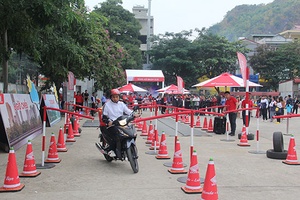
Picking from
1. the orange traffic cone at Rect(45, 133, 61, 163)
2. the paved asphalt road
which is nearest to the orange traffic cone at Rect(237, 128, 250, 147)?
the paved asphalt road

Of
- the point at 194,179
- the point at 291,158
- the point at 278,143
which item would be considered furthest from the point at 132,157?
the point at 278,143

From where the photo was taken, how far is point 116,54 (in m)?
26.0

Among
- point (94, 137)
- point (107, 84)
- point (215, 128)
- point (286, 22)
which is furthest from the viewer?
point (286, 22)

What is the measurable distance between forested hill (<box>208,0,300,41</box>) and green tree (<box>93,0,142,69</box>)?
101 meters

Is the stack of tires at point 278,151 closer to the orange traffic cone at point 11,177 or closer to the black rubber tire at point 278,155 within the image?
the black rubber tire at point 278,155

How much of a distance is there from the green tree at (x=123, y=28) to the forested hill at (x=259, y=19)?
333 ft

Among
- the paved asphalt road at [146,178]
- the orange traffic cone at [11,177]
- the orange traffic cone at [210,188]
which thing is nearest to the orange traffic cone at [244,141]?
the paved asphalt road at [146,178]

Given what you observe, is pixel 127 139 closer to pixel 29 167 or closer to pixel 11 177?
pixel 29 167

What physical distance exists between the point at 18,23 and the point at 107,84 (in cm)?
1719

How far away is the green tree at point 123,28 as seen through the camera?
41722 millimetres

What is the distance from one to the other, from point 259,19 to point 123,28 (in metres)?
127

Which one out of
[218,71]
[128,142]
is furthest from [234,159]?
[218,71]

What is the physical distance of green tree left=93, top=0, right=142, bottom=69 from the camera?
41.7 meters

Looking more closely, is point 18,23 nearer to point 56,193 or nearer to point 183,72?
point 56,193
